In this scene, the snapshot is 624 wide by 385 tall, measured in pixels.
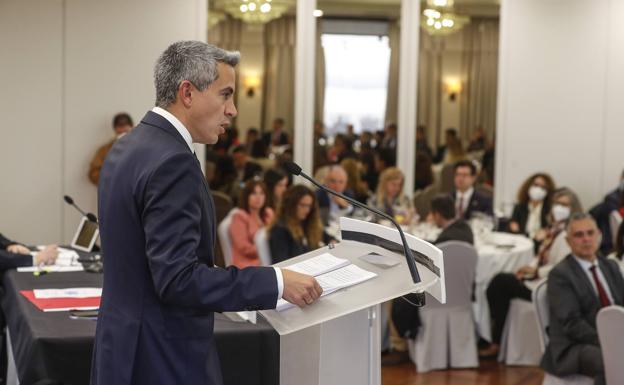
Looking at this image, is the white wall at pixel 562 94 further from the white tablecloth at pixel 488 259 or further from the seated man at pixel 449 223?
the seated man at pixel 449 223

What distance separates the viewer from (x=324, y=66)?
10000 millimetres

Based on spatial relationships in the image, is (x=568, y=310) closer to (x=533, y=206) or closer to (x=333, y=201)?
(x=333, y=201)

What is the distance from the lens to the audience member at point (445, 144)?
10.4 meters

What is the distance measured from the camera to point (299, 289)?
7.58 ft

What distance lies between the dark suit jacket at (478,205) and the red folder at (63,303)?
16.6ft

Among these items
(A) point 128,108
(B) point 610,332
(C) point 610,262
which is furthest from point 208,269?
(A) point 128,108

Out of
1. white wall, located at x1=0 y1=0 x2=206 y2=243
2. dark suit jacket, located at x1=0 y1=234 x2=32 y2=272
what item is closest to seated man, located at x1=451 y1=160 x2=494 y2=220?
white wall, located at x1=0 y1=0 x2=206 y2=243

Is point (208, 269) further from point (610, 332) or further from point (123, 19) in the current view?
point (123, 19)

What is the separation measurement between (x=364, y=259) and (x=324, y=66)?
7.47 meters

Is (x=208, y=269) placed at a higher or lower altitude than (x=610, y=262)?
higher

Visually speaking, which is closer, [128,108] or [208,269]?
[208,269]

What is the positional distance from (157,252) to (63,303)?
1.92 m

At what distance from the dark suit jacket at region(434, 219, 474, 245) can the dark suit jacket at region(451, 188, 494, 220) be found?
1.77 meters

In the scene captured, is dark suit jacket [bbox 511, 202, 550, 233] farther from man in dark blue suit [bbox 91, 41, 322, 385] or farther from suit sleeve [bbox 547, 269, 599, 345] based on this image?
man in dark blue suit [bbox 91, 41, 322, 385]
